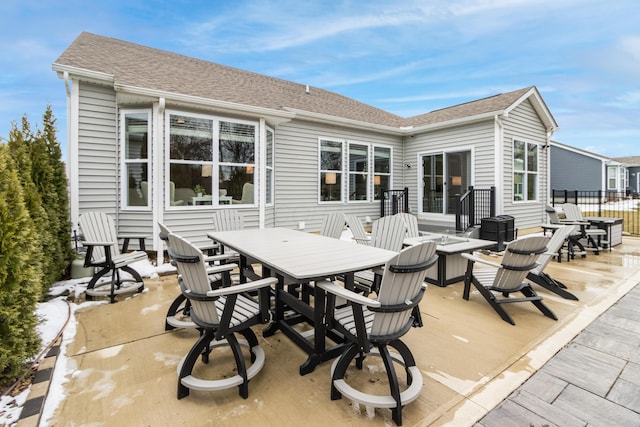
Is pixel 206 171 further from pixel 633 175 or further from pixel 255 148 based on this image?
pixel 633 175

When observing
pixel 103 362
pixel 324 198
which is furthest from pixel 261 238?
pixel 324 198

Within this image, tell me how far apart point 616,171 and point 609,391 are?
95.7ft

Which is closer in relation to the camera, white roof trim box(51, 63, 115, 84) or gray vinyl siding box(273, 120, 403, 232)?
white roof trim box(51, 63, 115, 84)

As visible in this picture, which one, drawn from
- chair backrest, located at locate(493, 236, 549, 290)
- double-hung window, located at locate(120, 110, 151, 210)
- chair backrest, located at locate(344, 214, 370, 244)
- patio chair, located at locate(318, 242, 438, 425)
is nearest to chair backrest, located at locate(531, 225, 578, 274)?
chair backrest, located at locate(493, 236, 549, 290)

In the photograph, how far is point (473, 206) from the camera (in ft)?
25.2

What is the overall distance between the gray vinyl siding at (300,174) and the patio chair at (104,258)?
139 inches

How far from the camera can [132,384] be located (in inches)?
84.4

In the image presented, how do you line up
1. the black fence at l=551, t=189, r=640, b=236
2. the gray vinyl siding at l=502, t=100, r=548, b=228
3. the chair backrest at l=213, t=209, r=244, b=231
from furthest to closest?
the black fence at l=551, t=189, r=640, b=236, the gray vinyl siding at l=502, t=100, r=548, b=228, the chair backrest at l=213, t=209, r=244, b=231

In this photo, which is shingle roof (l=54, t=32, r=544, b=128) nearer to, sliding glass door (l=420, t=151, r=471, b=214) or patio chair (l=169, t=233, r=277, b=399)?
sliding glass door (l=420, t=151, r=471, b=214)

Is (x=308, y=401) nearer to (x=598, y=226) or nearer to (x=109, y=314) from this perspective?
(x=109, y=314)

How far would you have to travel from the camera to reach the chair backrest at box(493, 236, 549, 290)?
10.6ft

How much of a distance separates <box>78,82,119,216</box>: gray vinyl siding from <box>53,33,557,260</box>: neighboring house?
18 mm

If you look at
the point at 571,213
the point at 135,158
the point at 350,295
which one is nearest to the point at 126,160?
the point at 135,158

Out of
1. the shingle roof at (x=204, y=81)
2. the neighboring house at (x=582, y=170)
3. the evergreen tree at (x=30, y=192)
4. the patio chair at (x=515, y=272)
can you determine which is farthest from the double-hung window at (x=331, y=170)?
the neighboring house at (x=582, y=170)
